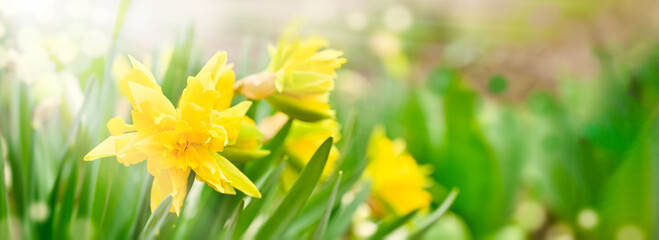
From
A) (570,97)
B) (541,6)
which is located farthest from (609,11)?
(570,97)

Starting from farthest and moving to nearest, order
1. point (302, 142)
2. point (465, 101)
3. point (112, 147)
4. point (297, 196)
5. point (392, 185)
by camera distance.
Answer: point (465, 101)
point (392, 185)
point (302, 142)
point (297, 196)
point (112, 147)

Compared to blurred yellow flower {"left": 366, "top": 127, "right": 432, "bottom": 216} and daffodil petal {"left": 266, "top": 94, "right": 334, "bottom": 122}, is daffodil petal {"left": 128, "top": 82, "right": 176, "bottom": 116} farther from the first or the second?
blurred yellow flower {"left": 366, "top": 127, "right": 432, "bottom": 216}

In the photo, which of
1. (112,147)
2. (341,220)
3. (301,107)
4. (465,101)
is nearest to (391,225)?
(341,220)

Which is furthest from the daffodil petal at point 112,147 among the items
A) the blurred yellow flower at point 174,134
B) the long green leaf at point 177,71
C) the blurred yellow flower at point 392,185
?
the blurred yellow flower at point 392,185

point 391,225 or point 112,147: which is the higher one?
point 112,147

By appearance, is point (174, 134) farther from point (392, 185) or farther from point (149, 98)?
point (392, 185)

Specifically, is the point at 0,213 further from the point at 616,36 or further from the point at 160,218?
the point at 616,36

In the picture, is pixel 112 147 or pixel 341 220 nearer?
pixel 112 147
